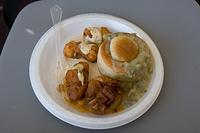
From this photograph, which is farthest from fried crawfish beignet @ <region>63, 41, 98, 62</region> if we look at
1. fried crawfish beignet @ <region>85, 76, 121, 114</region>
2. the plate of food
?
fried crawfish beignet @ <region>85, 76, 121, 114</region>

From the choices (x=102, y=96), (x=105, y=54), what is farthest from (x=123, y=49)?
(x=102, y=96)

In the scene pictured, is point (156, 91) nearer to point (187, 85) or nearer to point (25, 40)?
point (187, 85)

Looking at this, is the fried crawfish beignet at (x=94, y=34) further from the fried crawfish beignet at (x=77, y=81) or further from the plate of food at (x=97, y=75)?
the fried crawfish beignet at (x=77, y=81)

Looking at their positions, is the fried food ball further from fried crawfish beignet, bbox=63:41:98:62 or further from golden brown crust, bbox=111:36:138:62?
golden brown crust, bbox=111:36:138:62

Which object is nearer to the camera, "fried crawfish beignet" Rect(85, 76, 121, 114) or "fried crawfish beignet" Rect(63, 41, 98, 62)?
"fried crawfish beignet" Rect(85, 76, 121, 114)

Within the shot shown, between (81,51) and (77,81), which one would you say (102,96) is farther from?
(81,51)

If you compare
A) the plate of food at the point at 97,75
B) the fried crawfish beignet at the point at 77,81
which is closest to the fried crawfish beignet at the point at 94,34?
the plate of food at the point at 97,75

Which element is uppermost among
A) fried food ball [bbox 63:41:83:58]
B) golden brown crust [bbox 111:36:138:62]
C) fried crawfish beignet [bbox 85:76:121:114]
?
golden brown crust [bbox 111:36:138:62]

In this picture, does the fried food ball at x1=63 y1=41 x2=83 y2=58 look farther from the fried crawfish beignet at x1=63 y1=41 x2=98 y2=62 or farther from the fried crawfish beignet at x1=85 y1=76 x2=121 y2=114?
the fried crawfish beignet at x1=85 y1=76 x2=121 y2=114

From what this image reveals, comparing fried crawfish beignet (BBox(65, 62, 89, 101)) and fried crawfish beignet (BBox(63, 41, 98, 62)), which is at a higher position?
fried crawfish beignet (BBox(63, 41, 98, 62))
